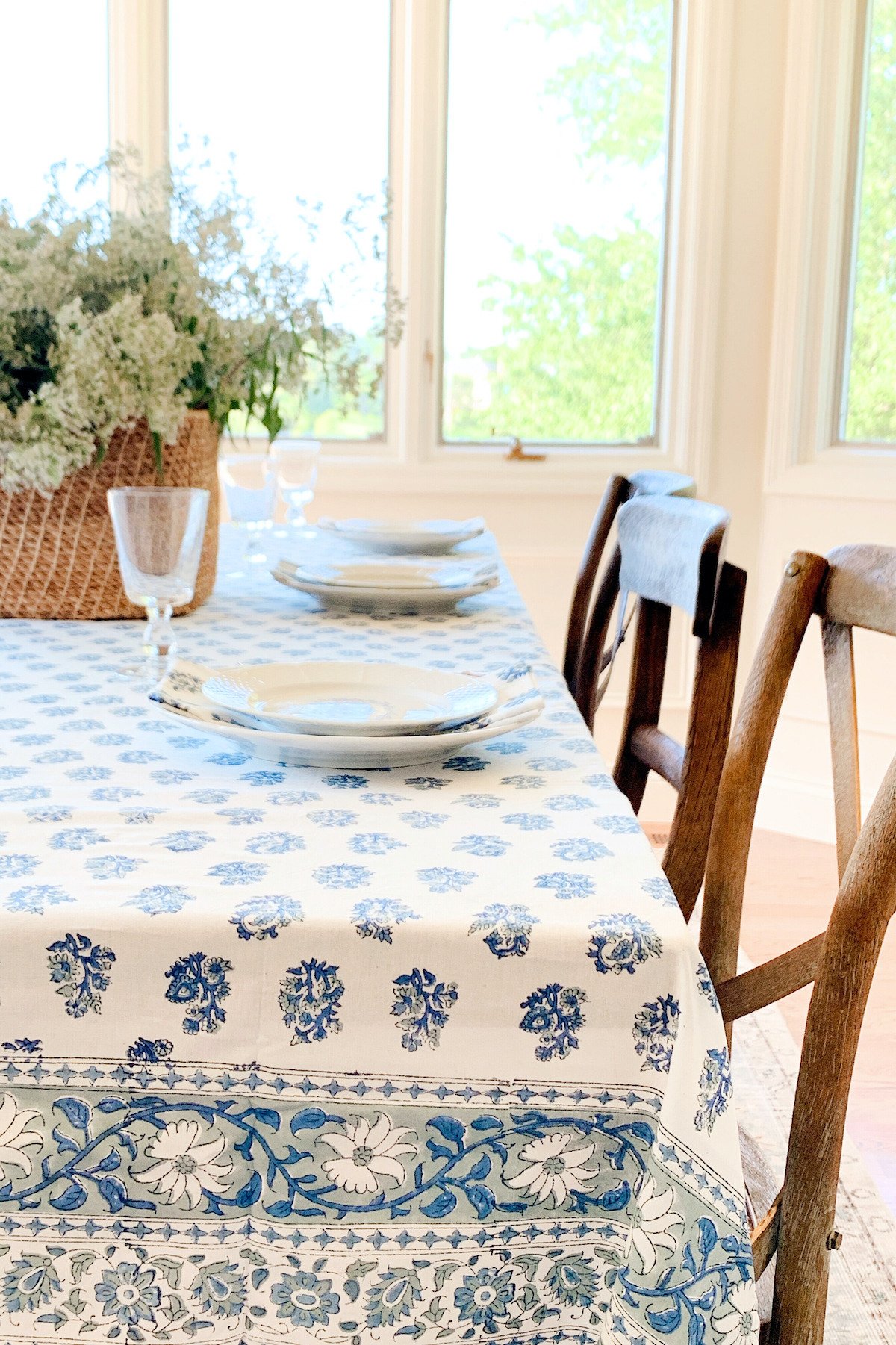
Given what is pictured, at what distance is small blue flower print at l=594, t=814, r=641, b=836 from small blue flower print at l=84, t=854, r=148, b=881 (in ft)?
0.88

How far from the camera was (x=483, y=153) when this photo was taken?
11.2 feet

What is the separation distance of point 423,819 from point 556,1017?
0.65ft

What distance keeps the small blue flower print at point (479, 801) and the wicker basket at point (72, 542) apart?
0.79 metres

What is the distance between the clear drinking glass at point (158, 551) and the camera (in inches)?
46.0

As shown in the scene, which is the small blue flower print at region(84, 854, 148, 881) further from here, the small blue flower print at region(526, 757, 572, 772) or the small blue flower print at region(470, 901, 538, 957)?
the small blue flower print at region(526, 757, 572, 772)

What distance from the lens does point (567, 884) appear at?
0.68 m

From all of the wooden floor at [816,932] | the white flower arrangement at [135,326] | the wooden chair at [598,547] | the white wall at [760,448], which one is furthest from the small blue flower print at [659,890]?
the white wall at [760,448]

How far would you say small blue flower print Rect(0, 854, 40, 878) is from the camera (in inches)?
26.7

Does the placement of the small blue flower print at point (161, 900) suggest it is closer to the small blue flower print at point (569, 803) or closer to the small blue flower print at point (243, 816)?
the small blue flower print at point (243, 816)

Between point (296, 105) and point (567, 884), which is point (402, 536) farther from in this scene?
point (296, 105)

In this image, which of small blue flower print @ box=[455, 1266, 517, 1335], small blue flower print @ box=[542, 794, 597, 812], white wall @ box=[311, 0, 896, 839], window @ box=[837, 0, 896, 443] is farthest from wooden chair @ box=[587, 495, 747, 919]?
window @ box=[837, 0, 896, 443]

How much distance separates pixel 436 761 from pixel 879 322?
282cm

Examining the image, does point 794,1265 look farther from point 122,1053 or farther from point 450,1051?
point 122,1053

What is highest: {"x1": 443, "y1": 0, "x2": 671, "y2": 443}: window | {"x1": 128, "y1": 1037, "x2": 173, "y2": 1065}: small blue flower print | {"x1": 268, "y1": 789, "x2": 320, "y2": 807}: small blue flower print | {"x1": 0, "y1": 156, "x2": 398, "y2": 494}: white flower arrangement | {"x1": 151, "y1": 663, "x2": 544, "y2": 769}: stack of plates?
{"x1": 443, "y1": 0, "x2": 671, "y2": 443}: window
